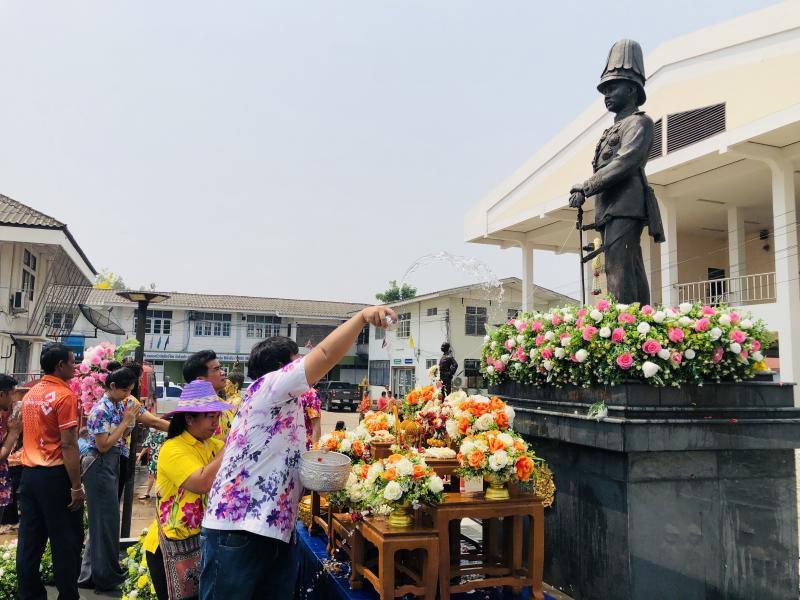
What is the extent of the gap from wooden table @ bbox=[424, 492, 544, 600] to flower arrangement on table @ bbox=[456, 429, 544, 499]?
0.09 meters

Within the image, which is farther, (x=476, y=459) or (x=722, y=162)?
(x=722, y=162)

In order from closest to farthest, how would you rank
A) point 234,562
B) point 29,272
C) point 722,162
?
point 234,562, point 722,162, point 29,272

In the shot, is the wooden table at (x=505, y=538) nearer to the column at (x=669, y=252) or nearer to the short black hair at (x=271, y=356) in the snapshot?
the short black hair at (x=271, y=356)

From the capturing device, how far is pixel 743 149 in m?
13.0

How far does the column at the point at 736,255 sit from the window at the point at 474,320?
13886 millimetres

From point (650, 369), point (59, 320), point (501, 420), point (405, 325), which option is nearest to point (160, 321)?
point (59, 320)

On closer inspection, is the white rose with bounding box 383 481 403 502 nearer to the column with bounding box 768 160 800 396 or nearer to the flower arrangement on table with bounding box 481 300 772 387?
the flower arrangement on table with bounding box 481 300 772 387

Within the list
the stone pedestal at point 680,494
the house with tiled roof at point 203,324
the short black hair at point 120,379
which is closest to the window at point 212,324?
the house with tiled roof at point 203,324

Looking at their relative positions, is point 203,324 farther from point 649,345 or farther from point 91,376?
point 649,345

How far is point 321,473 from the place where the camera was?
8.99ft

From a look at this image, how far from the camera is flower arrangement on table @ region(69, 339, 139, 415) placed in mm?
7219

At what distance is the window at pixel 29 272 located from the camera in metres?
16.8

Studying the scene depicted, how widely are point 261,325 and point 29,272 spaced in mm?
19417

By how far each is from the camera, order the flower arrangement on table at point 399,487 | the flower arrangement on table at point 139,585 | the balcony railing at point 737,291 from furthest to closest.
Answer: the balcony railing at point 737,291 → the flower arrangement on table at point 139,585 → the flower arrangement on table at point 399,487
